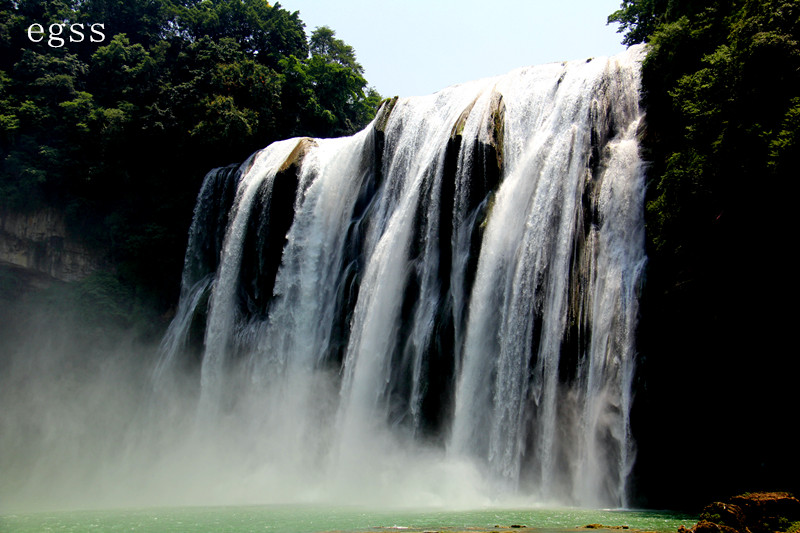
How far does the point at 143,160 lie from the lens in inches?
1187

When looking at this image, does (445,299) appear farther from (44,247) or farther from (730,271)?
(44,247)

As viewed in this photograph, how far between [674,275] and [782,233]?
1.99 metres

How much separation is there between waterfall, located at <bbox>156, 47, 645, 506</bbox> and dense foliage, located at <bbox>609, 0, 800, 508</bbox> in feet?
2.45

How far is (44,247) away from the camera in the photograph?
29219 millimetres

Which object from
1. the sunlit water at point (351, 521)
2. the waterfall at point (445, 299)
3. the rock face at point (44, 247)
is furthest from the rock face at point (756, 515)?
the rock face at point (44, 247)

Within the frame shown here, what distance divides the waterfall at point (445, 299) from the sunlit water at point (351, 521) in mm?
2378

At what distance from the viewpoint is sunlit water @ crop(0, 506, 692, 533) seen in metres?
8.57

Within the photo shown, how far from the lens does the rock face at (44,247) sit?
28.8 meters

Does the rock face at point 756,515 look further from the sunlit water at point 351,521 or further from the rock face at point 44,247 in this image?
the rock face at point 44,247

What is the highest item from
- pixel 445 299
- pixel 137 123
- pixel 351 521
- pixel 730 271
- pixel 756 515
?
pixel 137 123

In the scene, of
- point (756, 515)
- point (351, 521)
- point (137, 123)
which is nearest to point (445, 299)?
point (351, 521)

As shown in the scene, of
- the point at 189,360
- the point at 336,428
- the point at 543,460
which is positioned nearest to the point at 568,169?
the point at 543,460

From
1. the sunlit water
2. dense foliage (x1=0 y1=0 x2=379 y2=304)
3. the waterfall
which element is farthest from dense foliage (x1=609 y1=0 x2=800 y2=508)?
dense foliage (x1=0 y1=0 x2=379 y2=304)

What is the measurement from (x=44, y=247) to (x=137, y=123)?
22.1 feet
